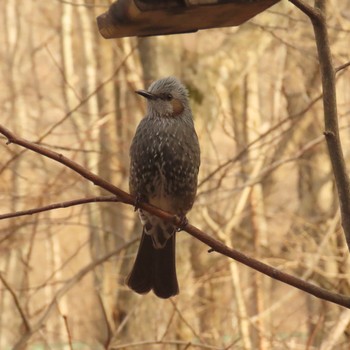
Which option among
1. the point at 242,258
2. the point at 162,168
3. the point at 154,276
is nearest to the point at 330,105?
the point at 242,258

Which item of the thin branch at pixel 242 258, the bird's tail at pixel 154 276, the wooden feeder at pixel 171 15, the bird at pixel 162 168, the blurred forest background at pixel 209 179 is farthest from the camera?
the blurred forest background at pixel 209 179

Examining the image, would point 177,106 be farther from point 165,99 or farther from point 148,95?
point 148,95

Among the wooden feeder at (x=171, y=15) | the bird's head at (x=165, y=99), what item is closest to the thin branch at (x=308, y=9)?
the wooden feeder at (x=171, y=15)

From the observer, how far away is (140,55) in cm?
702

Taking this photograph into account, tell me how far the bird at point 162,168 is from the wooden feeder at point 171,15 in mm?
785

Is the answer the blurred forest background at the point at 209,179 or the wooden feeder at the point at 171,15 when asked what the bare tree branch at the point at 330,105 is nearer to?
the wooden feeder at the point at 171,15

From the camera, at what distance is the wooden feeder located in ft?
8.89

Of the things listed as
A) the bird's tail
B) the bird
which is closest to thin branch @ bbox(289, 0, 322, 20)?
the bird

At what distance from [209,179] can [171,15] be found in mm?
2947

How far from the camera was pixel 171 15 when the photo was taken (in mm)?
2820

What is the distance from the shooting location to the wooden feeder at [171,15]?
8.89 feet

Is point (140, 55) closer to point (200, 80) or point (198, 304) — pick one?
point (200, 80)

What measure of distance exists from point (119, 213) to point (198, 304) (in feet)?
4.21

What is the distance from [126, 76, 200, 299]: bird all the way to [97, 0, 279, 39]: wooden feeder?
2.58ft
